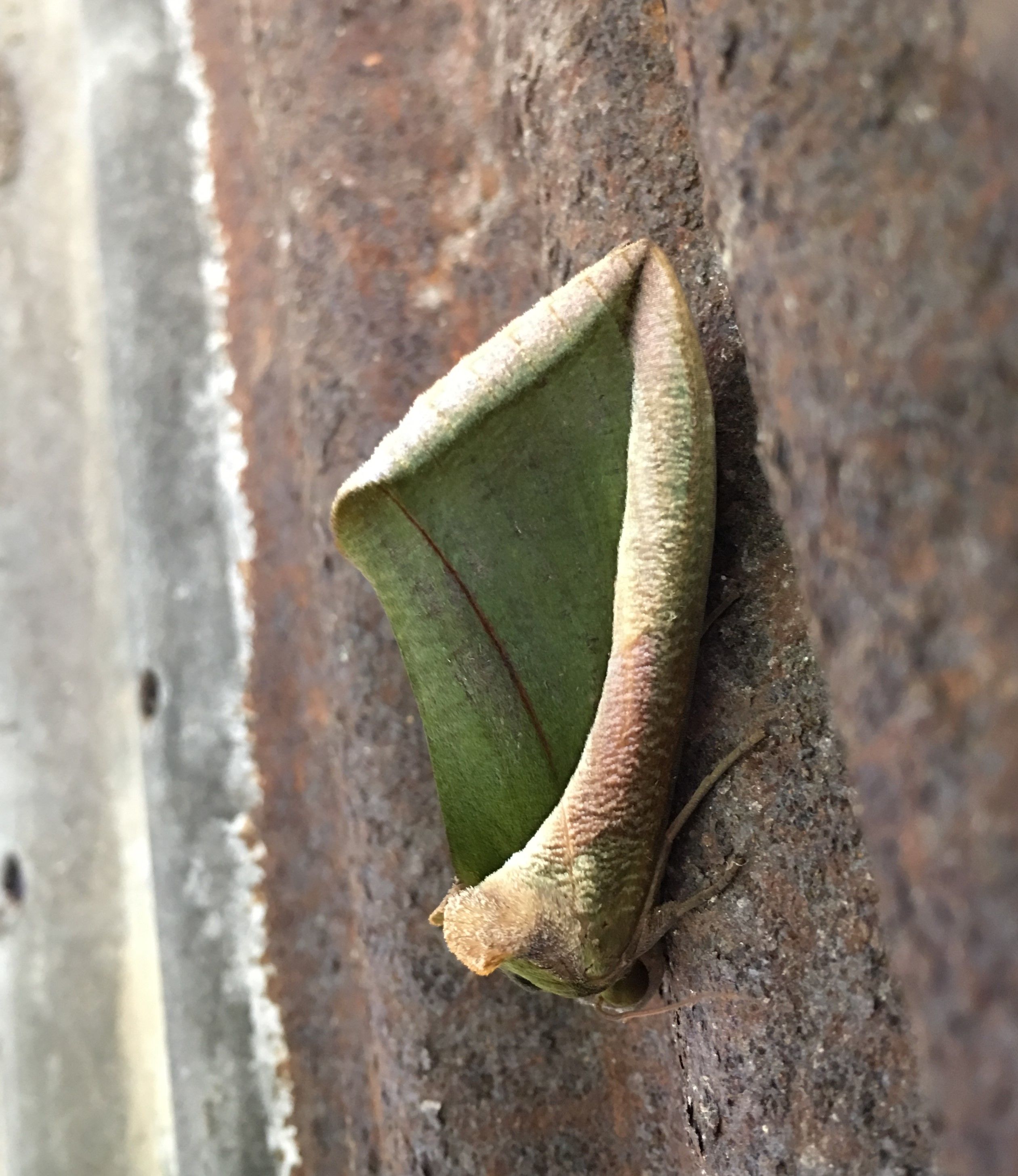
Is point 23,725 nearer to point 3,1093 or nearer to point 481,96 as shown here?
point 3,1093

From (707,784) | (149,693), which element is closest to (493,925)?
(707,784)

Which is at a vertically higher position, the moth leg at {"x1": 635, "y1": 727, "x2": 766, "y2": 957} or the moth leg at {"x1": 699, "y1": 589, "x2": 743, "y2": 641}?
the moth leg at {"x1": 699, "y1": 589, "x2": 743, "y2": 641}

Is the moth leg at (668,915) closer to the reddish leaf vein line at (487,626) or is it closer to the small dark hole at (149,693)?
the reddish leaf vein line at (487,626)

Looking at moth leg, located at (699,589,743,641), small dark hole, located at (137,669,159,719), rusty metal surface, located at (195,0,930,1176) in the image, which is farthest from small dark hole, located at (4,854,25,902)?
moth leg, located at (699,589,743,641)

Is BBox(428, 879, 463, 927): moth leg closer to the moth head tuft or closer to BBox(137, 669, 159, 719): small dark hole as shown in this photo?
the moth head tuft

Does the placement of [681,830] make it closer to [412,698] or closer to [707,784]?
[707,784]

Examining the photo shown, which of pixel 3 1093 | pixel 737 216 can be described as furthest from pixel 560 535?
pixel 3 1093

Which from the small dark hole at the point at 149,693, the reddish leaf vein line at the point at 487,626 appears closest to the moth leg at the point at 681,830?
the reddish leaf vein line at the point at 487,626
